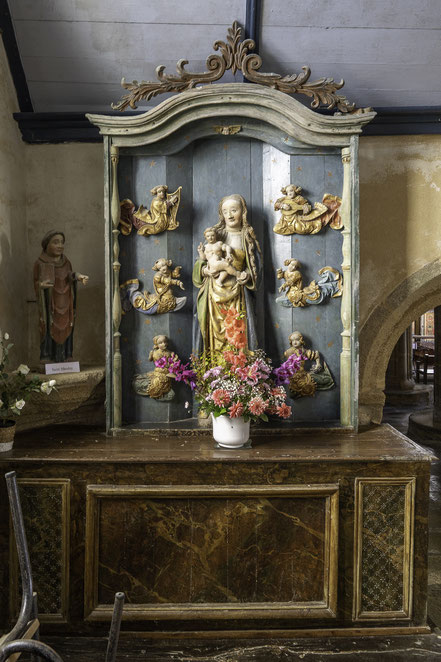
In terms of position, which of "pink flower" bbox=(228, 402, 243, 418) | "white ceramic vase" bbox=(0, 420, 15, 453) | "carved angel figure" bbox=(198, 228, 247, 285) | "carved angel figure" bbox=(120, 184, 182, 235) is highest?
"carved angel figure" bbox=(120, 184, 182, 235)

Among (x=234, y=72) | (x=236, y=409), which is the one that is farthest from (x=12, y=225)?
(x=236, y=409)

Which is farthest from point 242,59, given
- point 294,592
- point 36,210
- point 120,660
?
point 120,660

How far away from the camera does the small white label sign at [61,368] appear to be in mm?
3904

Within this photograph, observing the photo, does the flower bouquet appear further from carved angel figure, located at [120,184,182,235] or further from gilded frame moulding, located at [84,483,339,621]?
carved angel figure, located at [120,184,182,235]

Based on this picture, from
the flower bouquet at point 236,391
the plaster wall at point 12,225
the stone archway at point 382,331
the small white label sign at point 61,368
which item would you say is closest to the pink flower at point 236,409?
the flower bouquet at point 236,391

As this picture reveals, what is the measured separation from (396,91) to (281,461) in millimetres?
2999

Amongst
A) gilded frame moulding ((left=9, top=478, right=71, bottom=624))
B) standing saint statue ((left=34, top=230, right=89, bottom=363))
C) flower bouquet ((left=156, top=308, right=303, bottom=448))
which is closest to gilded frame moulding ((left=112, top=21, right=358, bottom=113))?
standing saint statue ((left=34, top=230, right=89, bottom=363))

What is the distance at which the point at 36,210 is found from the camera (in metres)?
4.50

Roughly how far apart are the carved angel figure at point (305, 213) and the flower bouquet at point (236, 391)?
79 cm

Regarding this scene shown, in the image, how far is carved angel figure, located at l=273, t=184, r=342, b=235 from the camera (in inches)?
159

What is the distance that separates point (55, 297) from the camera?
3.97 m

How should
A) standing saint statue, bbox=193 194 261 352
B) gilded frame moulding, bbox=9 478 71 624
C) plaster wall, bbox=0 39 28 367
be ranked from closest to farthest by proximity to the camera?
gilded frame moulding, bbox=9 478 71 624 < standing saint statue, bbox=193 194 261 352 < plaster wall, bbox=0 39 28 367

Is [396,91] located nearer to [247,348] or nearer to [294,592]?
[247,348]

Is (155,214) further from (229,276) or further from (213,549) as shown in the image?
(213,549)
